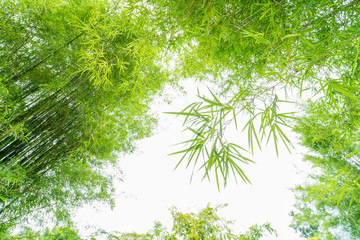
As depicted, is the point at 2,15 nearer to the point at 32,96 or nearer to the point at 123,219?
the point at 32,96

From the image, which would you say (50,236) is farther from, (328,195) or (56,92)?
(328,195)

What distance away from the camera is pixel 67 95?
251 cm

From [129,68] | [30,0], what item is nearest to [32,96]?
[30,0]

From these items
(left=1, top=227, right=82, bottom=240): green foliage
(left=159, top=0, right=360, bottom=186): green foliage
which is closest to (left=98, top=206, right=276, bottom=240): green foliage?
(left=1, top=227, right=82, bottom=240): green foliage

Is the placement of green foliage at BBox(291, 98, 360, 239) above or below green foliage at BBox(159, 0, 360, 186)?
above

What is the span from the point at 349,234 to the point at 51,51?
6.98 metres

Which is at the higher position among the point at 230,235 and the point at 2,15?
the point at 2,15

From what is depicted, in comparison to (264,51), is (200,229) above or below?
below

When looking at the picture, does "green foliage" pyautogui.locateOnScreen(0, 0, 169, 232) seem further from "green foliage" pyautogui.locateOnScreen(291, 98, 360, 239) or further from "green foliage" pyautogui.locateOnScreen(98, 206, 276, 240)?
"green foliage" pyautogui.locateOnScreen(291, 98, 360, 239)

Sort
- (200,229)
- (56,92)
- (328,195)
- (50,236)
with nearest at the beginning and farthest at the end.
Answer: (56,92), (50,236), (200,229), (328,195)

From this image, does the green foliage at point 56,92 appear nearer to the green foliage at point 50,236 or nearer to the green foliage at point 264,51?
the green foliage at point 50,236

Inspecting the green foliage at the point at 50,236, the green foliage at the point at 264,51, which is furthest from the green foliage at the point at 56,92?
the green foliage at the point at 264,51

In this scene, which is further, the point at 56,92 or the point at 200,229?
the point at 200,229

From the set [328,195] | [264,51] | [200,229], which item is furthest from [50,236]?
[328,195]
